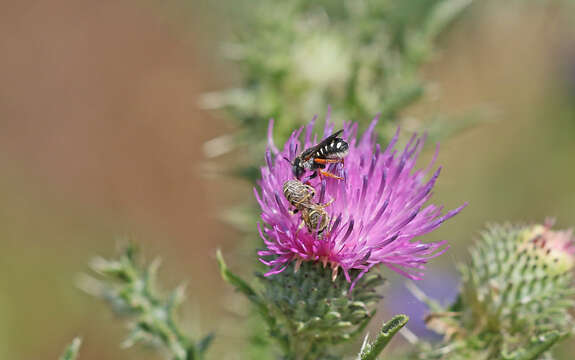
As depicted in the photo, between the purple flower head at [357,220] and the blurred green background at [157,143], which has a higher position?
the blurred green background at [157,143]

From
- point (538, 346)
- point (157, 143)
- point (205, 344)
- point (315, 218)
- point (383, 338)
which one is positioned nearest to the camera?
point (383, 338)

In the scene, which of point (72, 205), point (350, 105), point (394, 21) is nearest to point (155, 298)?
point (350, 105)

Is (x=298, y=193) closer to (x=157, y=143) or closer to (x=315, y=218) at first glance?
(x=315, y=218)

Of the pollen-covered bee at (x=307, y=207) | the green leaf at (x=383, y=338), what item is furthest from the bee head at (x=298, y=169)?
the green leaf at (x=383, y=338)

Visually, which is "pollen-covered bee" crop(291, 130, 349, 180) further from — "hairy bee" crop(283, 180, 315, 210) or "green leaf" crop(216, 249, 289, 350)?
"green leaf" crop(216, 249, 289, 350)

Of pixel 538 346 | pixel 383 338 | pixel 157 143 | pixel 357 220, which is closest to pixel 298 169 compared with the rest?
pixel 357 220

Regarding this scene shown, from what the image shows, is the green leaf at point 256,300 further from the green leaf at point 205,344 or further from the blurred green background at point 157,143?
the blurred green background at point 157,143

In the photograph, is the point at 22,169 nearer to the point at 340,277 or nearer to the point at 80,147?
the point at 80,147
